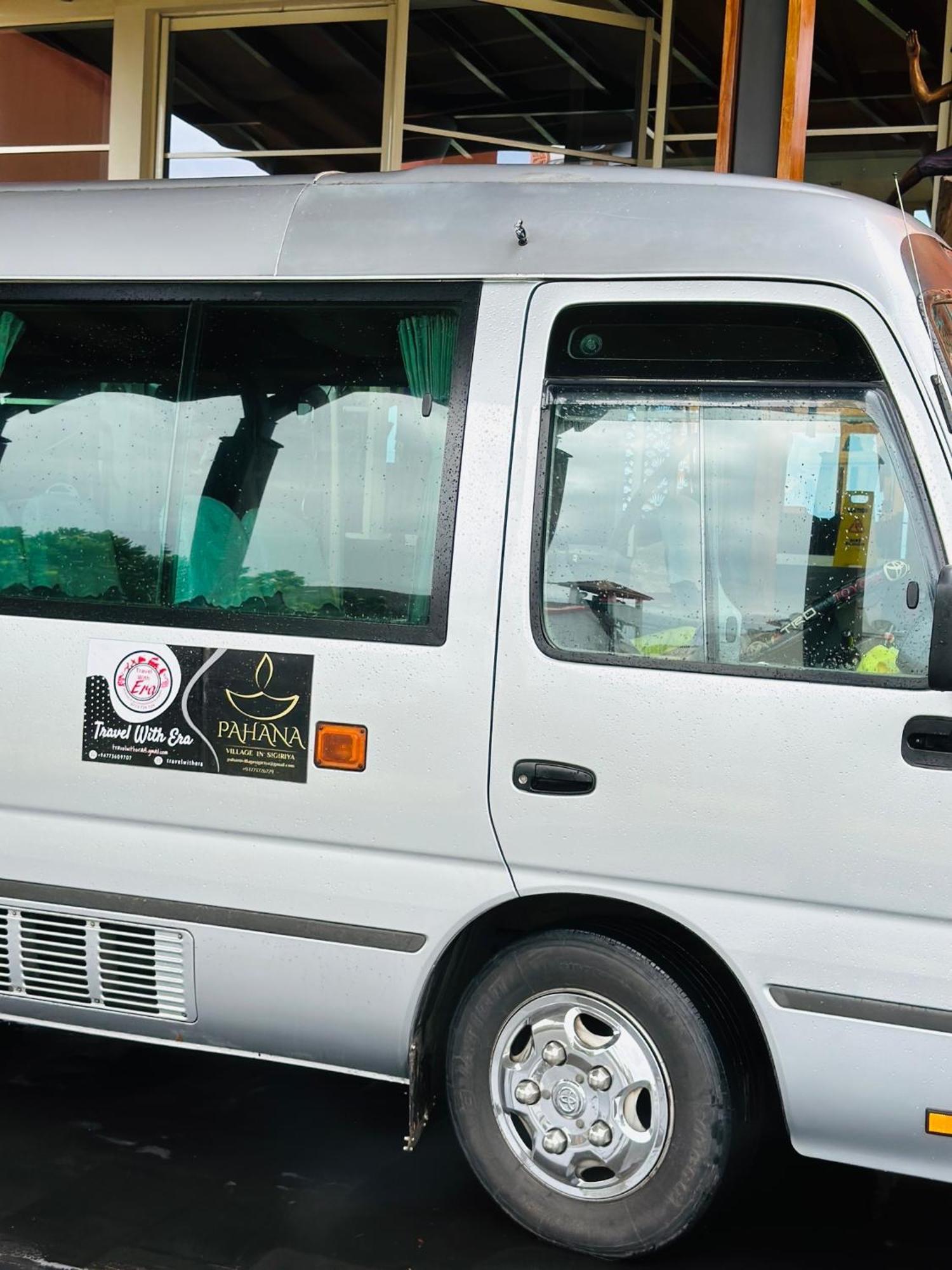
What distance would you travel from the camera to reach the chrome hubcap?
3.72 meters

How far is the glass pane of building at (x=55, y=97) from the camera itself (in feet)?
40.1

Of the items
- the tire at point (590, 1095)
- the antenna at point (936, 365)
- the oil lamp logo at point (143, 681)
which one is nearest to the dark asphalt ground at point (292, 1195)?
the tire at point (590, 1095)

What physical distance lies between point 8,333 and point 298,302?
3.15ft

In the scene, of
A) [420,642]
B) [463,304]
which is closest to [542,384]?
[463,304]

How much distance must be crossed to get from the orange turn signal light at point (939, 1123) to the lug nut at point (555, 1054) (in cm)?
88

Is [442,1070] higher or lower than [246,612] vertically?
lower

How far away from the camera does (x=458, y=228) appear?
155 inches

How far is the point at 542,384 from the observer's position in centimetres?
380

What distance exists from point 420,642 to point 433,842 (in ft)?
1.65

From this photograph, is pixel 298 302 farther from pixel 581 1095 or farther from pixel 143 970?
pixel 581 1095

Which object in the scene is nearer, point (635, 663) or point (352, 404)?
point (635, 663)

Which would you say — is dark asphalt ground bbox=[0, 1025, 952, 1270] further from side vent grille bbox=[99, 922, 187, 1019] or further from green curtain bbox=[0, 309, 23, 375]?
green curtain bbox=[0, 309, 23, 375]

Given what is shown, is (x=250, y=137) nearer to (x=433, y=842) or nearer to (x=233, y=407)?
(x=233, y=407)

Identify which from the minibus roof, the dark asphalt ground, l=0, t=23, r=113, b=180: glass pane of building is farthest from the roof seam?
l=0, t=23, r=113, b=180: glass pane of building
